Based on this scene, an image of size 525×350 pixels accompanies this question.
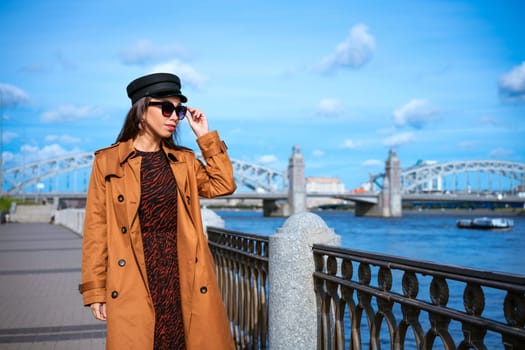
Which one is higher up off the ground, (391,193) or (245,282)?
(391,193)

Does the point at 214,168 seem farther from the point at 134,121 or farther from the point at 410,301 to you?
the point at 410,301

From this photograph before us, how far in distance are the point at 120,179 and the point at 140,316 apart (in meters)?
0.51

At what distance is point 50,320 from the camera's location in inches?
246

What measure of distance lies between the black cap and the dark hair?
0.03 meters

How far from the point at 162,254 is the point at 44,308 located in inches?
200

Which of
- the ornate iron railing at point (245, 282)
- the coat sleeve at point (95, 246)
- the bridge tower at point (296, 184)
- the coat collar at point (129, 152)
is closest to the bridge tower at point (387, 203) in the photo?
the bridge tower at point (296, 184)

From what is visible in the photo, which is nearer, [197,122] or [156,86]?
[156,86]

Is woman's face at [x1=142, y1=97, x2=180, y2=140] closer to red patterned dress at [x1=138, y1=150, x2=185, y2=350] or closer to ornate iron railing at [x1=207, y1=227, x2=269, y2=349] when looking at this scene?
red patterned dress at [x1=138, y1=150, x2=185, y2=350]

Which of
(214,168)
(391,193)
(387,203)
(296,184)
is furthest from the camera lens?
(391,193)

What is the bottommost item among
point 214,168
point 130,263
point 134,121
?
point 130,263

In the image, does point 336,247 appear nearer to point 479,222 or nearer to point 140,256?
point 140,256

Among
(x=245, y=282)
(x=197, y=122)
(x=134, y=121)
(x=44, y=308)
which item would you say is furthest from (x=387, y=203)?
(x=134, y=121)

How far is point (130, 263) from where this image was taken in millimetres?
2326

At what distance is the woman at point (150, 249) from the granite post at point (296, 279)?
1.08 meters
